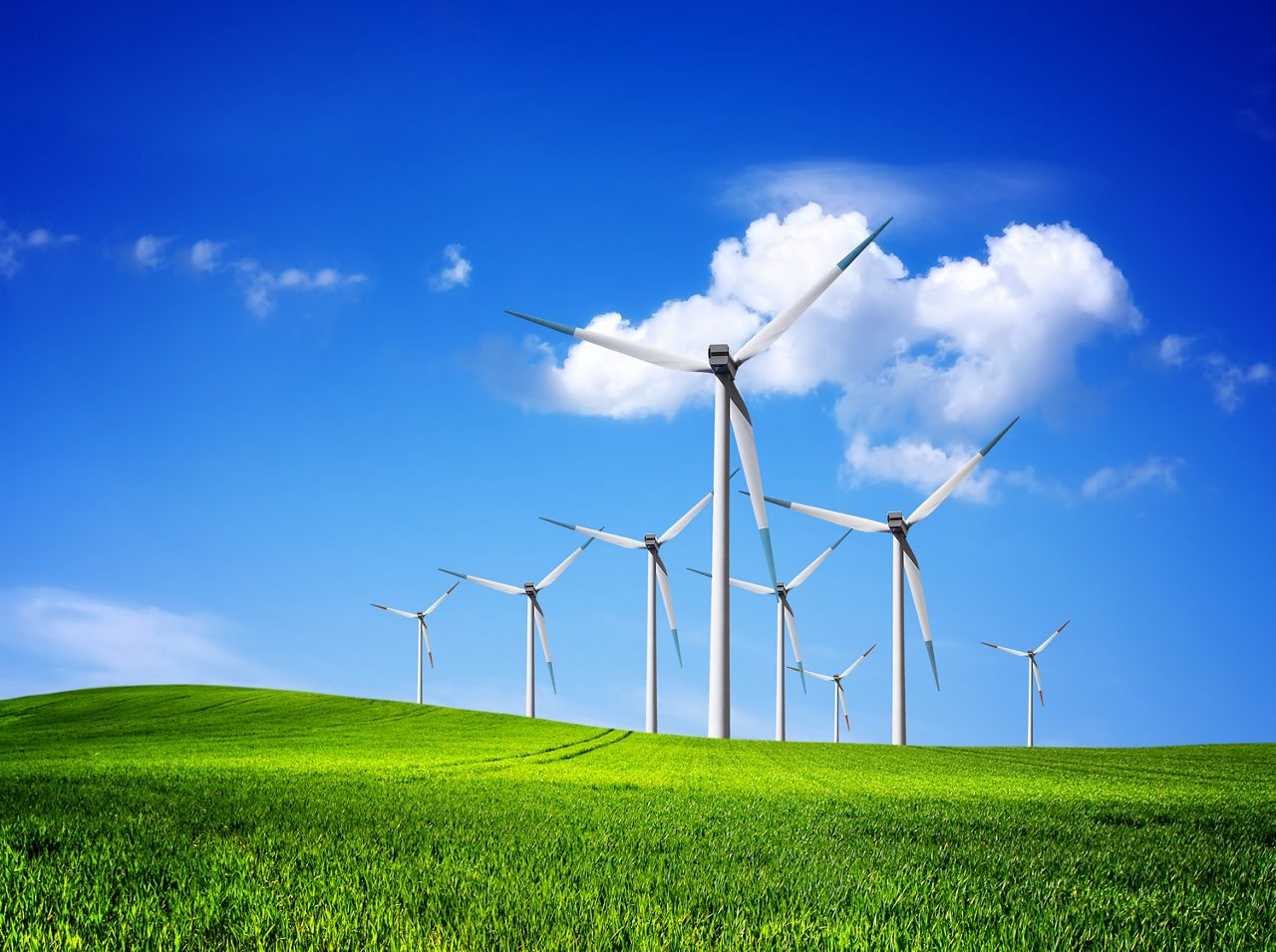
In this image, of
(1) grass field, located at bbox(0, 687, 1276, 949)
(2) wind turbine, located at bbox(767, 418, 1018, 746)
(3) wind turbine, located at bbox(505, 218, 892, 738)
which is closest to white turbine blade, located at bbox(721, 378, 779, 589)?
(3) wind turbine, located at bbox(505, 218, 892, 738)

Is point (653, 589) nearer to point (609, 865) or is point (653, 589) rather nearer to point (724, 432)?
point (724, 432)

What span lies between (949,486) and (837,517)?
7.62 meters

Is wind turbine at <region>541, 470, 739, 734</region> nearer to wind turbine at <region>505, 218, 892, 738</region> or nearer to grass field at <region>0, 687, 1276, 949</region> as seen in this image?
wind turbine at <region>505, 218, 892, 738</region>

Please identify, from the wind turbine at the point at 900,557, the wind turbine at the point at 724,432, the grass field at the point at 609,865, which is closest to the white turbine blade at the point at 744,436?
the wind turbine at the point at 724,432

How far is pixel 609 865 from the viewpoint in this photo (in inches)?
315

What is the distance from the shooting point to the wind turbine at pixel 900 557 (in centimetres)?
5931

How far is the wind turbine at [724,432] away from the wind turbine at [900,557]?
15.8 m

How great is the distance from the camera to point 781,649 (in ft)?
253

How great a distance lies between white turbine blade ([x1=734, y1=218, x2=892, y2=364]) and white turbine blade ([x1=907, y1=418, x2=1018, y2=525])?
60.5 feet

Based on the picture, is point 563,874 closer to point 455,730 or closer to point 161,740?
point 161,740

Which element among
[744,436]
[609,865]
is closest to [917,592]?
[744,436]

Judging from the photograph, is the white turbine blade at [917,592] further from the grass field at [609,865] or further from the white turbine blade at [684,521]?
the grass field at [609,865]

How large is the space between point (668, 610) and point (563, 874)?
2498 inches

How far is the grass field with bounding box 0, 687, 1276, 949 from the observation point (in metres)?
6.12
